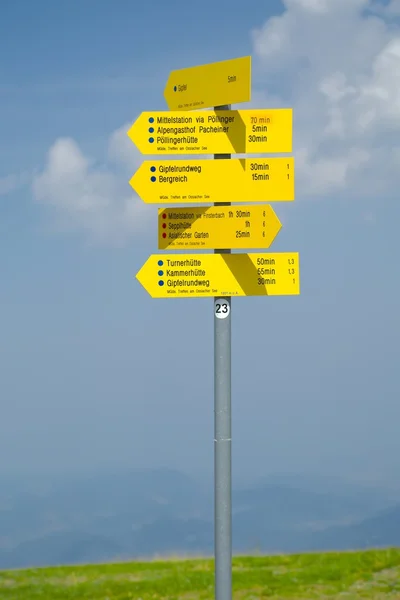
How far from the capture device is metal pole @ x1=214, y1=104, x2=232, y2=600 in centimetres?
666

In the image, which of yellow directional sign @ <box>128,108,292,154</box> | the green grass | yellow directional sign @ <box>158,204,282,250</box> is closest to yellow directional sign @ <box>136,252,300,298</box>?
yellow directional sign @ <box>158,204,282,250</box>

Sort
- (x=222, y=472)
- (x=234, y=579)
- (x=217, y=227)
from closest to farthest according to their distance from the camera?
(x=222, y=472)
(x=217, y=227)
(x=234, y=579)

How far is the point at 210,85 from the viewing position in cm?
680

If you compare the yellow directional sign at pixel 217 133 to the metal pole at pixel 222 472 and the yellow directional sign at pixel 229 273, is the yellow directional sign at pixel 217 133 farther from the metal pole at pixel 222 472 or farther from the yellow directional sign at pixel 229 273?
the metal pole at pixel 222 472

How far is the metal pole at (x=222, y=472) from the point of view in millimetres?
6660

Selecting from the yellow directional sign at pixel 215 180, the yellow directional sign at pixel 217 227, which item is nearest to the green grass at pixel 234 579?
the yellow directional sign at pixel 217 227

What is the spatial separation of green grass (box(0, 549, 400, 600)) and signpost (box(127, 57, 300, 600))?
2176 millimetres

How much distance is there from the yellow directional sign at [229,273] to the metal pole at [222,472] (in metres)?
0.47

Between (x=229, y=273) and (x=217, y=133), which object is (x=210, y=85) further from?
(x=229, y=273)

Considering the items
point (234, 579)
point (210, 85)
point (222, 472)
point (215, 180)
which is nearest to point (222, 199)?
point (215, 180)

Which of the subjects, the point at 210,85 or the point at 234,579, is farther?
the point at 234,579

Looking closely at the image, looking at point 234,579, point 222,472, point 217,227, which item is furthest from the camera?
point 234,579

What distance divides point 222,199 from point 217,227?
23cm

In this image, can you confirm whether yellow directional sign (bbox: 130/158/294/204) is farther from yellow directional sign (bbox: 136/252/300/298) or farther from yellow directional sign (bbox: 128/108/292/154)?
yellow directional sign (bbox: 136/252/300/298)
